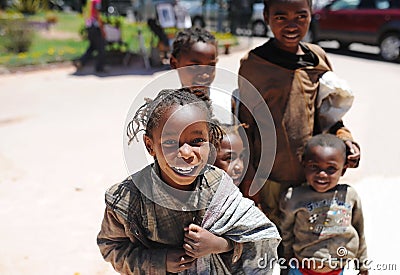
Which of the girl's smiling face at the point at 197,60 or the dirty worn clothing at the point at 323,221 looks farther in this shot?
the dirty worn clothing at the point at 323,221

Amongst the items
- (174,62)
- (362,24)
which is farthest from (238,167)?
(362,24)

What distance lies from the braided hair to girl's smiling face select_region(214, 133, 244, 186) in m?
0.32

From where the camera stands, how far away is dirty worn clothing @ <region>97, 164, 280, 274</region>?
4.69 feet

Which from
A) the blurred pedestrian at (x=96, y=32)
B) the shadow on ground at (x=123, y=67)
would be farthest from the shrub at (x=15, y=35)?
the blurred pedestrian at (x=96, y=32)

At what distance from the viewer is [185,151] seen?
1.30 m

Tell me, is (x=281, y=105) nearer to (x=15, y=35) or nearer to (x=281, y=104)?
(x=281, y=104)

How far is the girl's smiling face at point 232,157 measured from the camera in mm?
1789

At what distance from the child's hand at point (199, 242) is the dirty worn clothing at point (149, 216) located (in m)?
0.06

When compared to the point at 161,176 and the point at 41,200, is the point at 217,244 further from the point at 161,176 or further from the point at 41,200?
the point at 41,200

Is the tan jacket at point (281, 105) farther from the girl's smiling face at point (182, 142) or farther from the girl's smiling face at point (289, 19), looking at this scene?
the girl's smiling face at point (182, 142)

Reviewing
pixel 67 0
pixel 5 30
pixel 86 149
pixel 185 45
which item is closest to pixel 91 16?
pixel 5 30

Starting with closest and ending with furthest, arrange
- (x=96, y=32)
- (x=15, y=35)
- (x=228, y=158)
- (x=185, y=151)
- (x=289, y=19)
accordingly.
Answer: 1. (x=185, y=151)
2. (x=228, y=158)
3. (x=289, y=19)
4. (x=96, y=32)
5. (x=15, y=35)

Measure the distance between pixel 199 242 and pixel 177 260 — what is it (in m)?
0.10

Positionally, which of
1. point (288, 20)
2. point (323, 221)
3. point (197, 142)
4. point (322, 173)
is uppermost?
point (288, 20)
